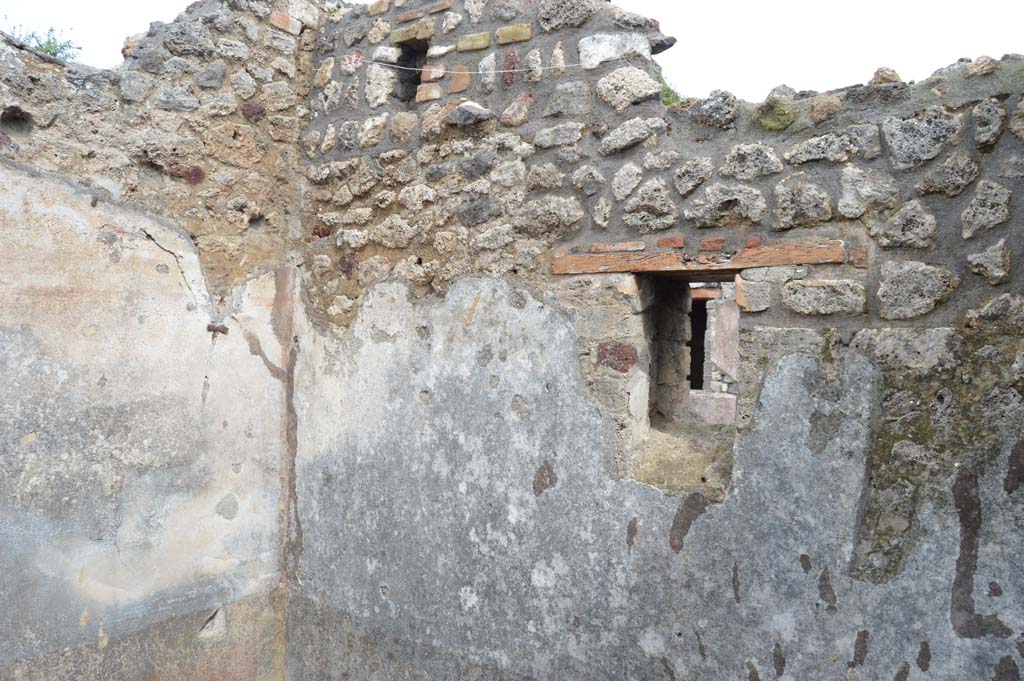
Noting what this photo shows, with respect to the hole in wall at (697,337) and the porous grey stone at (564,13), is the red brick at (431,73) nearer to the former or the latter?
the porous grey stone at (564,13)

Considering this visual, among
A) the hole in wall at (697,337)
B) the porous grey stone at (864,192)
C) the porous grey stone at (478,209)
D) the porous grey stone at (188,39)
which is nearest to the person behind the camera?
the porous grey stone at (864,192)

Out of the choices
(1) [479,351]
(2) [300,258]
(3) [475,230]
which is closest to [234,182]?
(2) [300,258]

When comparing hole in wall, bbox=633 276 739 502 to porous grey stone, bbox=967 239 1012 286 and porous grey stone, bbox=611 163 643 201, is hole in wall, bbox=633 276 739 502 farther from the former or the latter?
porous grey stone, bbox=967 239 1012 286

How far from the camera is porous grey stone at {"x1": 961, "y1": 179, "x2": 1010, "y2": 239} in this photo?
1.91 m

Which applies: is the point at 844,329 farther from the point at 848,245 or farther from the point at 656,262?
the point at 656,262

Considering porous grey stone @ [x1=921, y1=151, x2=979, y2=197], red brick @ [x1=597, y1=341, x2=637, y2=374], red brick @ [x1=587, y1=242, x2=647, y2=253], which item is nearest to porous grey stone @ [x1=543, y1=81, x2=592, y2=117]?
red brick @ [x1=587, y1=242, x2=647, y2=253]

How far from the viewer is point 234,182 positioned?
3.23m

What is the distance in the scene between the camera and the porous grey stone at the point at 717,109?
7.82 ft

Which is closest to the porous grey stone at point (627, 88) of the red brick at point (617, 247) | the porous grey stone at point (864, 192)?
the red brick at point (617, 247)

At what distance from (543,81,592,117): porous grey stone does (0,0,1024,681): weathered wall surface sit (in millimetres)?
14

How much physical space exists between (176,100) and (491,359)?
1.77 meters

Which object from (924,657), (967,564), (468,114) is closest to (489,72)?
(468,114)

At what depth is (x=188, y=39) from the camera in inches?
123

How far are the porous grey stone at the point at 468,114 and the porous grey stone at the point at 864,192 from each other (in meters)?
1.34
